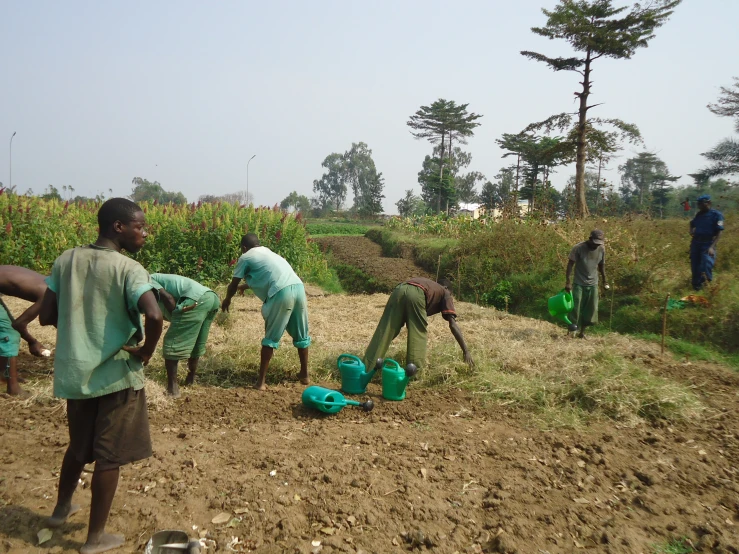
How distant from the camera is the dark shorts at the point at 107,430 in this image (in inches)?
98.1

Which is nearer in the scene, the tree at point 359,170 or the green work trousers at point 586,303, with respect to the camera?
the green work trousers at point 586,303

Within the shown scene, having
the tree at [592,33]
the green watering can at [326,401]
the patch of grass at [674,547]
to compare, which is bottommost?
the patch of grass at [674,547]

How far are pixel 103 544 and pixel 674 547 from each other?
109 inches

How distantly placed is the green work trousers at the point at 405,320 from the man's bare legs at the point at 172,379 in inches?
66.1

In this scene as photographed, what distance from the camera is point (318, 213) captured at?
64250 millimetres

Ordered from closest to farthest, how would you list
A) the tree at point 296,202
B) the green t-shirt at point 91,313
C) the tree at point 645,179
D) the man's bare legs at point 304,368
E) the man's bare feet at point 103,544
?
the green t-shirt at point 91,313 < the man's bare feet at point 103,544 < the man's bare legs at point 304,368 < the tree at point 645,179 < the tree at point 296,202

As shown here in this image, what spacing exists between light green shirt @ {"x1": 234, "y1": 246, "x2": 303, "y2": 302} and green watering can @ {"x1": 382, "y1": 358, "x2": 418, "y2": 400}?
117 cm

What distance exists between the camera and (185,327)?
15.6 feet

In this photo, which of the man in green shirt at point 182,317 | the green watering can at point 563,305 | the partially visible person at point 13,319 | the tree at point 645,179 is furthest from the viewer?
the tree at point 645,179

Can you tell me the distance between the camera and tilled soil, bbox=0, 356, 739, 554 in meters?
2.83

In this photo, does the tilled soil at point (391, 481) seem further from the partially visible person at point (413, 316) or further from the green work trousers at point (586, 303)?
the green work trousers at point (586, 303)

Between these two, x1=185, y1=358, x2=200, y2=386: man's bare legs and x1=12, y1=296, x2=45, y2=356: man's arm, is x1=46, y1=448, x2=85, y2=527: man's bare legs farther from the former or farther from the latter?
x1=185, y1=358, x2=200, y2=386: man's bare legs

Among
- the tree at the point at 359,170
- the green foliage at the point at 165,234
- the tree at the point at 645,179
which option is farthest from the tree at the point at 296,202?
the green foliage at the point at 165,234

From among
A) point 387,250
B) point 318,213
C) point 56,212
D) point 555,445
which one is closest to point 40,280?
point 555,445
